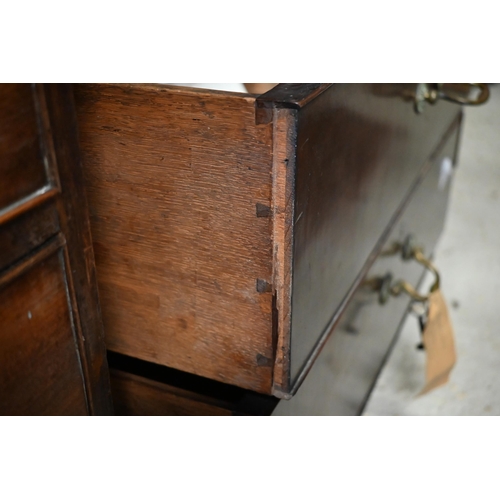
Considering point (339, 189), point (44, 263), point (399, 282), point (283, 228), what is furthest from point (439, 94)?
point (44, 263)

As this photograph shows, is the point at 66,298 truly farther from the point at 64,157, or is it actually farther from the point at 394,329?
the point at 394,329

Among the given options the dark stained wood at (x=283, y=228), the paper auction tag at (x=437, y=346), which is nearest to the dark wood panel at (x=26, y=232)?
the dark stained wood at (x=283, y=228)

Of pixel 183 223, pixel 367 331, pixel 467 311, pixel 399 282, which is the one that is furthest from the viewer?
pixel 467 311

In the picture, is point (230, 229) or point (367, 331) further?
point (367, 331)

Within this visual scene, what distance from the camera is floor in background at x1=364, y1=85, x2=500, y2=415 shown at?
101 cm

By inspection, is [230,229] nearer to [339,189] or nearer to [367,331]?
[339,189]

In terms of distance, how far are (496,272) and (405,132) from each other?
0.67 meters

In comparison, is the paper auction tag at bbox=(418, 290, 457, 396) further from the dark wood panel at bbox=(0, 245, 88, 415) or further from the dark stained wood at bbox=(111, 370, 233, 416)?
the dark wood panel at bbox=(0, 245, 88, 415)

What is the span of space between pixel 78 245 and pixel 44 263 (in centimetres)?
4

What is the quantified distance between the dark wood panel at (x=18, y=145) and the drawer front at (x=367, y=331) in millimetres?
301

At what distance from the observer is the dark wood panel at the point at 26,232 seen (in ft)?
1.35

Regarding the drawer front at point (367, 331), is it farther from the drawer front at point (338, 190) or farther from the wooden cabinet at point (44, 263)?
the wooden cabinet at point (44, 263)

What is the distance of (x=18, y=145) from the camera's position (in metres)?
0.40

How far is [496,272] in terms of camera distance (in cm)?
134
